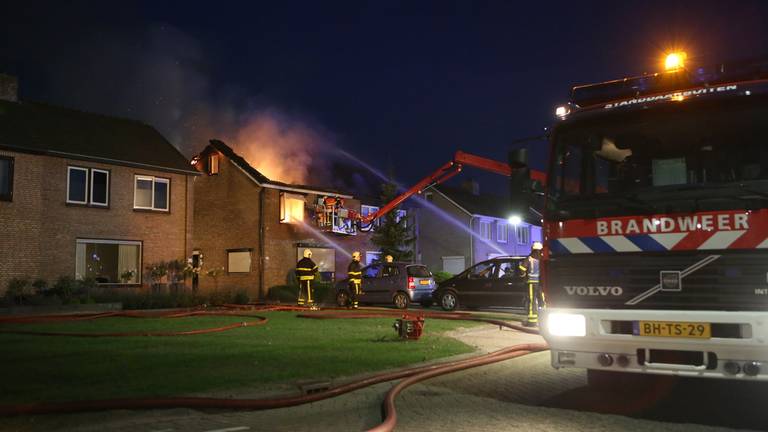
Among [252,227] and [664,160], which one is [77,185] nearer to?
[252,227]

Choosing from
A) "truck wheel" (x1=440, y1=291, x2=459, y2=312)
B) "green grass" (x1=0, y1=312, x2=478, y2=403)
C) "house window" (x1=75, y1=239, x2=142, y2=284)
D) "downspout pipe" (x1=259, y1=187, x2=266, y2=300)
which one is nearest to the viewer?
"green grass" (x1=0, y1=312, x2=478, y2=403)

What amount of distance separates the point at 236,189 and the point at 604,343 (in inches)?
1083

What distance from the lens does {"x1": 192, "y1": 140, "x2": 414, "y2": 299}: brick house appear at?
99.6 feet

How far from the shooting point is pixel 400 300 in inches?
841

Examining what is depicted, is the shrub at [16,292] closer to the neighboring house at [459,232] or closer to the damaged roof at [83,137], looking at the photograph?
the damaged roof at [83,137]

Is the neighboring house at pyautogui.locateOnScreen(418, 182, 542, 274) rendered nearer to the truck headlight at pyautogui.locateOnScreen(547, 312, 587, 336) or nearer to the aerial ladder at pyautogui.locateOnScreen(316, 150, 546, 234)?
the aerial ladder at pyautogui.locateOnScreen(316, 150, 546, 234)

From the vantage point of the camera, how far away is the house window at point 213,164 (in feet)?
107

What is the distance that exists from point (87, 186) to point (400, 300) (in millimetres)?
12093

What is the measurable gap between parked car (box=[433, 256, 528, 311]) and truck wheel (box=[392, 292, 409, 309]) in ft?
3.31

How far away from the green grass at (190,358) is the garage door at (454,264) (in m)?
30.5

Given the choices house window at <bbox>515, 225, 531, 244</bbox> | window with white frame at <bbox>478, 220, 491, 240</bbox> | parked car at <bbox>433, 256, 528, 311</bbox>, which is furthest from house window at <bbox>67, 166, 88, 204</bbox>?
house window at <bbox>515, 225, 531, 244</bbox>

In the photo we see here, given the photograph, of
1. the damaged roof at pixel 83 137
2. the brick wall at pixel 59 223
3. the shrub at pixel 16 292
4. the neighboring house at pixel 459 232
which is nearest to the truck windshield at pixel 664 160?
the shrub at pixel 16 292

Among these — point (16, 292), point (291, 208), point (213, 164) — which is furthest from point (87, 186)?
point (291, 208)

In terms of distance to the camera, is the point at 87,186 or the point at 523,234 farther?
the point at 523,234
